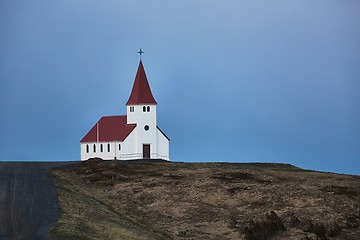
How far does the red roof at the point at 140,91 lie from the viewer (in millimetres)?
93938

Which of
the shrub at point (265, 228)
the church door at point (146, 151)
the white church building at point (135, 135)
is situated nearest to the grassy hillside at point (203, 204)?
the shrub at point (265, 228)

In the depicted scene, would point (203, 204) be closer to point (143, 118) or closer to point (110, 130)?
point (143, 118)

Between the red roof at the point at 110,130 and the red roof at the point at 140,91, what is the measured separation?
3106mm

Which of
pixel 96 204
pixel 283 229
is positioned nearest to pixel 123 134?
pixel 96 204

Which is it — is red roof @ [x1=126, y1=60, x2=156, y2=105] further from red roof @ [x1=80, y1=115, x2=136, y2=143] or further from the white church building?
red roof @ [x1=80, y1=115, x2=136, y2=143]

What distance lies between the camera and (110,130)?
9531cm

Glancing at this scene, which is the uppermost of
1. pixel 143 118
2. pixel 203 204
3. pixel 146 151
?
pixel 143 118

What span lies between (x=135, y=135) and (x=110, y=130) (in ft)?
13.1

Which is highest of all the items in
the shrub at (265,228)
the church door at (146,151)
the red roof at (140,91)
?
the red roof at (140,91)

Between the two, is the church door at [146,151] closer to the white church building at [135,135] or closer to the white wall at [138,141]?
the white church building at [135,135]

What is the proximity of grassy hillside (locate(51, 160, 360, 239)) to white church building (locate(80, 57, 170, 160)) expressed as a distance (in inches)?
1032

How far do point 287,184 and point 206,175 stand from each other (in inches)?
309

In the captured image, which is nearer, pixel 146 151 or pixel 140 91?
pixel 146 151

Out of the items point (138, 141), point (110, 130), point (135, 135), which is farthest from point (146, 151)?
point (110, 130)
